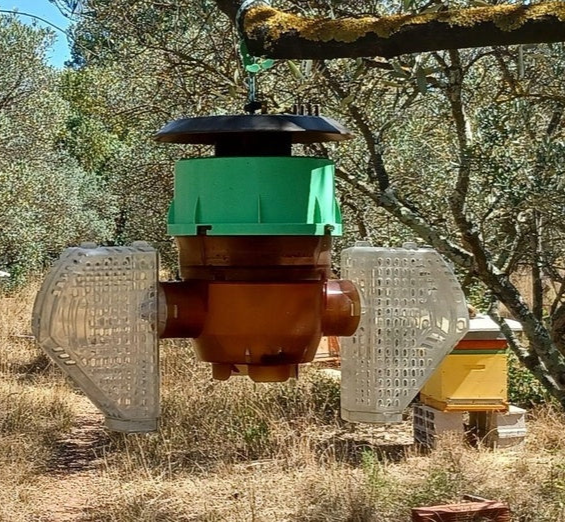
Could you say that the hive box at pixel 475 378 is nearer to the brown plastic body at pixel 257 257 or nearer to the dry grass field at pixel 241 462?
the dry grass field at pixel 241 462

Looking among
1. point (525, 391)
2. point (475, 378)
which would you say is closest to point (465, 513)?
point (475, 378)

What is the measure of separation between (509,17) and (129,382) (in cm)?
61

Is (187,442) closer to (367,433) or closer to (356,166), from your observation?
(367,433)

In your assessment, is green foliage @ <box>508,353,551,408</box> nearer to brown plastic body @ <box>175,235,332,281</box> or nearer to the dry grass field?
the dry grass field

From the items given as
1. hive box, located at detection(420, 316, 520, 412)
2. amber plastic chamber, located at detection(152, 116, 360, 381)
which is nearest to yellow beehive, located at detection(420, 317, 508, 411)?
hive box, located at detection(420, 316, 520, 412)

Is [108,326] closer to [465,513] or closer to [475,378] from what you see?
[465,513]

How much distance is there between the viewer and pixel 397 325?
42.9 inches

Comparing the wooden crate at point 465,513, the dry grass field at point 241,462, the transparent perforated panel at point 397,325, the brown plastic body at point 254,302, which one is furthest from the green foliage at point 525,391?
the brown plastic body at point 254,302

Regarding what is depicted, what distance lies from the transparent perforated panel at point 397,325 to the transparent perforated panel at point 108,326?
254mm

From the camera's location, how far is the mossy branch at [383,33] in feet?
3.32

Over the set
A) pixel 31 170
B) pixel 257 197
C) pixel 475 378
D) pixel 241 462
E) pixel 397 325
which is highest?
pixel 31 170

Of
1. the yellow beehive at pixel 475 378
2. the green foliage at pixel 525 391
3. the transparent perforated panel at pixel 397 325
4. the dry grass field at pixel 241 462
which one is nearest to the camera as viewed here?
the transparent perforated panel at pixel 397 325

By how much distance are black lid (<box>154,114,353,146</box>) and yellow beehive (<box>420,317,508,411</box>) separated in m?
5.32

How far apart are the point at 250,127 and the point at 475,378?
564 cm
